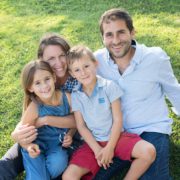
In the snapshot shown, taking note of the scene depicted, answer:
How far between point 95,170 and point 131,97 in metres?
0.66

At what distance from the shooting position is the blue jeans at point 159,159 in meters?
3.09

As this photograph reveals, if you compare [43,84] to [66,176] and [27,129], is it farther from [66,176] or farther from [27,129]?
[66,176]

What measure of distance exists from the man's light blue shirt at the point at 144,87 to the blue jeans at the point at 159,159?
0.06 metres

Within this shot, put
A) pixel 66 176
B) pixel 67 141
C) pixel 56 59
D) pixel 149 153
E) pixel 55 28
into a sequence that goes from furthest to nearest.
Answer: pixel 55 28 → pixel 56 59 → pixel 67 141 → pixel 66 176 → pixel 149 153

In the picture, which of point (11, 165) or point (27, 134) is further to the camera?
point (11, 165)

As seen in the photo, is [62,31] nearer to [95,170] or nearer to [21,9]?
[21,9]

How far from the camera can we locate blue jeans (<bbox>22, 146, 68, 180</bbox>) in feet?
10.5

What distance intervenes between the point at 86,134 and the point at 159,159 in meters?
0.62

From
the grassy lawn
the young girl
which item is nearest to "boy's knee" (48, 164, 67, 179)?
the young girl

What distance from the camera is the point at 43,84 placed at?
324 cm

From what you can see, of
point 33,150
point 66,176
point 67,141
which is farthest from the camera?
point 67,141

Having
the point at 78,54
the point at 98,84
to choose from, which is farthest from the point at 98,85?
the point at 78,54

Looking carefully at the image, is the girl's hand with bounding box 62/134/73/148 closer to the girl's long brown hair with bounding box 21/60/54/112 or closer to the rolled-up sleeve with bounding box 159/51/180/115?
the girl's long brown hair with bounding box 21/60/54/112

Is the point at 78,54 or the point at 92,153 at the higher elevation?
the point at 78,54
